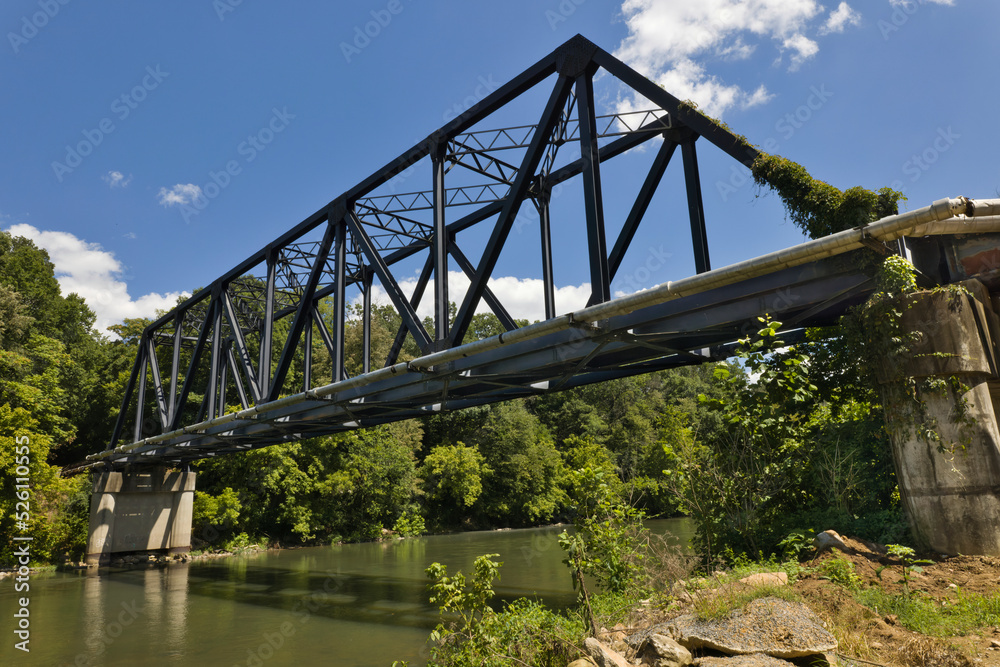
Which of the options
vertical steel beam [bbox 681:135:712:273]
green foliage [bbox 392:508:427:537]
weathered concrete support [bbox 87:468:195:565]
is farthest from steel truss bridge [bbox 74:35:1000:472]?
green foliage [bbox 392:508:427:537]

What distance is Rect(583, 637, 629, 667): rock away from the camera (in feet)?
19.7

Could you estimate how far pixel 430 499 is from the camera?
1970 inches

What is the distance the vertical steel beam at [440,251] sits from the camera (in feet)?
40.3

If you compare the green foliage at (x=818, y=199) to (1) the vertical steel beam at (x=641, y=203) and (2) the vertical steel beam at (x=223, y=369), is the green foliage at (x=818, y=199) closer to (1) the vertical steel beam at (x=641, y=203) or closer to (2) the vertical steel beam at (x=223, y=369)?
(1) the vertical steel beam at (x=641, y=203)

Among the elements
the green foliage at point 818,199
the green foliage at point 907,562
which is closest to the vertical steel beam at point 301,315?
the green foliage at point 818,199

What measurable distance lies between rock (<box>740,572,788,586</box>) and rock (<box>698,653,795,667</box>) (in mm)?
1316

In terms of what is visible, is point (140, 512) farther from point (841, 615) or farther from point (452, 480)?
point (841, 615)

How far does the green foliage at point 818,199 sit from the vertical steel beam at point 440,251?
236 inches

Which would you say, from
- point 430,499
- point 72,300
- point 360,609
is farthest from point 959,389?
point 72,300

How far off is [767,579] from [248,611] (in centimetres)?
1449

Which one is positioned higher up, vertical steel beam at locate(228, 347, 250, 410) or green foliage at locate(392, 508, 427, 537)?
vertical steel beam at locate(228, 347, 250, 410)

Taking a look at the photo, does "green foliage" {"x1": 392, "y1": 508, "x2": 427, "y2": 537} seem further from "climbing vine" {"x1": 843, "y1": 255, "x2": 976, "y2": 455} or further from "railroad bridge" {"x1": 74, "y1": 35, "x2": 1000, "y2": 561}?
"climbing vine" {"x1": 843, "y1": 255, "x2": 976, "y2": 455}

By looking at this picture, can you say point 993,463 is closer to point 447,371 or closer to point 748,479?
point 748,479

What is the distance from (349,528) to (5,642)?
3086 centimetres
